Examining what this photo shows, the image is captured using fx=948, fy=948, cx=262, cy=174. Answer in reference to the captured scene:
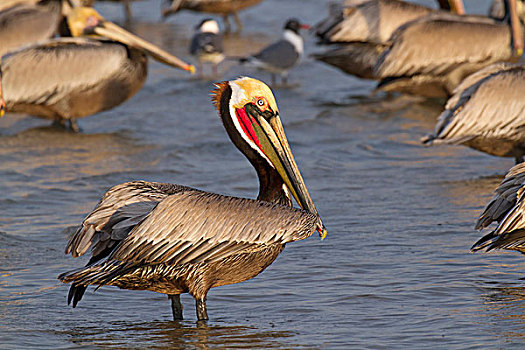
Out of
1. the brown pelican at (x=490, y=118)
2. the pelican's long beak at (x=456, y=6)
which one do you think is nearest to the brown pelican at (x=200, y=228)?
the brown pelican at (x=490, y=118)

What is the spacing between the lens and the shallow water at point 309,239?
13.0 ft

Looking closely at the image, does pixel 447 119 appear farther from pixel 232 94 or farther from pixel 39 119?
pixel 39 119

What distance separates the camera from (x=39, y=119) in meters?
9.01

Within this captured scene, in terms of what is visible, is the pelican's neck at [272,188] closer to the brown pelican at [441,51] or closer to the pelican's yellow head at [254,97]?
the pelican's yellow head at [254,97]

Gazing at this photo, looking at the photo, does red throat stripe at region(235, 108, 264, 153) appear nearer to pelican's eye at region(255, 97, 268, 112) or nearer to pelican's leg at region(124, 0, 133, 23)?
pelican's eye at region(255, 97, 268, 112)

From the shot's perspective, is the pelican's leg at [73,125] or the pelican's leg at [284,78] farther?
the pelican's leg at [284,78]

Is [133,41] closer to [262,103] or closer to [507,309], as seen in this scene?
[262,103]

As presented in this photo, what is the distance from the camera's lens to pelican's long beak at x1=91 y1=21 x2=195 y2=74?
8445 millimetres

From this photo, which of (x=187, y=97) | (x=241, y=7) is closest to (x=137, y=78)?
(x=187, y=97)

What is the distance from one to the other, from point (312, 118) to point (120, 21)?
6.76 meters

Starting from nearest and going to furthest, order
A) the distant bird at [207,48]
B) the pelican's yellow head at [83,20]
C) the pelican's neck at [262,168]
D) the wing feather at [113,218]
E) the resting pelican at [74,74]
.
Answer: the wing feather at [113,218] → the pelican's neck at [262,168] → the resting pelican at [74,74] → the pelican's yellow head at [83,20] → the distant bird at [207,48]

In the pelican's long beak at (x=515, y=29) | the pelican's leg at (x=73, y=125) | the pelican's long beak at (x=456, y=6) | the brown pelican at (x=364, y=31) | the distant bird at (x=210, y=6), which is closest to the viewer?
the pelican's leg at (x=73, y=125)

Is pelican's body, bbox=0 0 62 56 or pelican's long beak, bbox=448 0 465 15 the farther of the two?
pelican's long beak, bbox=448 0 465 15

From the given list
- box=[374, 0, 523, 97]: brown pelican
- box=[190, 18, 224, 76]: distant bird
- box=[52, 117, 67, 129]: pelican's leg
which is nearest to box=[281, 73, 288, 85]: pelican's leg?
box=[190, 18, 224, 76]: distant bird
